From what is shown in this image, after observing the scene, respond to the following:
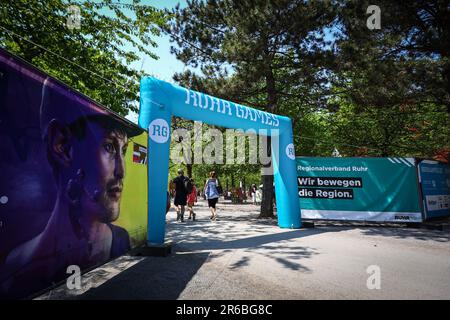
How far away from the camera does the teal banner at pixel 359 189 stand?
10359mm

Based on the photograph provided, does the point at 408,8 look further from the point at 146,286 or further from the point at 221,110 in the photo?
the point at 146,286

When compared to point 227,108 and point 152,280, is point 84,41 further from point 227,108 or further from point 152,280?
point 152,280

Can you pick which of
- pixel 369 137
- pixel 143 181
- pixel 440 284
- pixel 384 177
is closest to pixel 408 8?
pixel 384 177

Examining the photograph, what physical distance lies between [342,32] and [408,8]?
112 inches

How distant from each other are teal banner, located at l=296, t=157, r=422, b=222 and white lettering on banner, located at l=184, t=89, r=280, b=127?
261 centimetres

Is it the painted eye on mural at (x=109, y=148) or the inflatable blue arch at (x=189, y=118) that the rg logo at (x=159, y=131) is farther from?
the painted eye on mural at (x=109, y=148)

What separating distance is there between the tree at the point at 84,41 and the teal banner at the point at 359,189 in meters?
6.46

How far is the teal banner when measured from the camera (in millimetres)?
10359

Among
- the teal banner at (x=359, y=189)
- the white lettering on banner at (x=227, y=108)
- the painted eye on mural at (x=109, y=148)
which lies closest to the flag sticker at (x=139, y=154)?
the painted eye on mural at (x=109, y=148)

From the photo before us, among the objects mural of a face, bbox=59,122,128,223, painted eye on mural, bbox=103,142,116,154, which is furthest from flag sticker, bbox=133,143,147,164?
painted eye on mural, bbox=103,142,116,154

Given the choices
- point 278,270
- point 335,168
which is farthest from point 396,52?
point 278,270

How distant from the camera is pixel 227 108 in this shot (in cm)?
841

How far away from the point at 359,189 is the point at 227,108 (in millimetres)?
5599

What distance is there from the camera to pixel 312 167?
11.2 m
